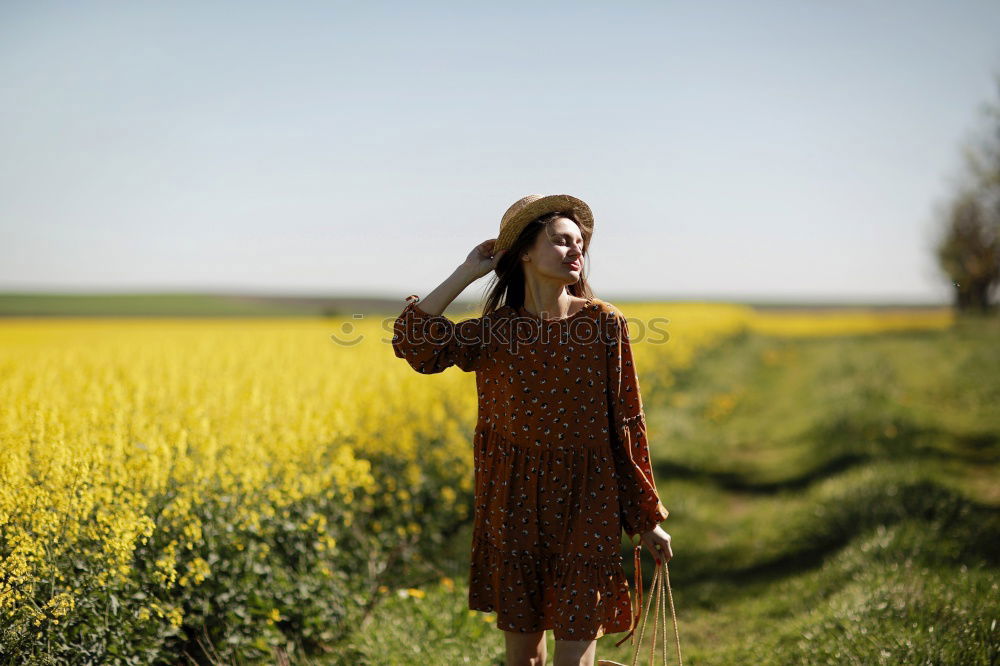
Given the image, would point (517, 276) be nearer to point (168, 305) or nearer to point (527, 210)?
point (527, 210)

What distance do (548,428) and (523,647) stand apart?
73cm

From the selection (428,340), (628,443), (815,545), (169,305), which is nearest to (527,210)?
(428,340)

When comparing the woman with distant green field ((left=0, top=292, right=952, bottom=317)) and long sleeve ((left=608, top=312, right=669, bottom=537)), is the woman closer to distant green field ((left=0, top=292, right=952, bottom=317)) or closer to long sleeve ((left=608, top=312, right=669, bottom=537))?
long sleeve ((left=608, top=312, right=669, bottom=537))

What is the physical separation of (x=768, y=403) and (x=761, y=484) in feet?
18.1

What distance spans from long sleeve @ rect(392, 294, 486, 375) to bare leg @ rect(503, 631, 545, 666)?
35.9 inches

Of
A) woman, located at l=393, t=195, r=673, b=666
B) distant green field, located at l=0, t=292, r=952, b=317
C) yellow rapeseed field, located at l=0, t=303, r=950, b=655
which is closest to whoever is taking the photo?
woman, located at l=393, t=195, r=673, b=666

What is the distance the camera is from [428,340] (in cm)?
252

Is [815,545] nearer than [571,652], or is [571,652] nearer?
[571,652]

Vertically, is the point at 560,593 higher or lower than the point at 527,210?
lower

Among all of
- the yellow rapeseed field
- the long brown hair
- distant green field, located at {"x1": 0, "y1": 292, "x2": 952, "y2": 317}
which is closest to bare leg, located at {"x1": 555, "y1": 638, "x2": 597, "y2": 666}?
the long brown hair

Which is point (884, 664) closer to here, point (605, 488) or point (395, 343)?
point (605, 488)

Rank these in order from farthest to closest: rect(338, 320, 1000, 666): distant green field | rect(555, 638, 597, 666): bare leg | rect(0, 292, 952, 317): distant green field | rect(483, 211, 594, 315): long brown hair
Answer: rect(0, 292, 952, 317): distant green field < rect(338, 320, 1000, 666): distant green field < rect(483, 211, 594, 315): long brown hair < rect(555, 638, 597, 666): bare leg

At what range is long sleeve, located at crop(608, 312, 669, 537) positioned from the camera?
104 inches

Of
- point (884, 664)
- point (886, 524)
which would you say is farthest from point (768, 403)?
point (884, 664)
